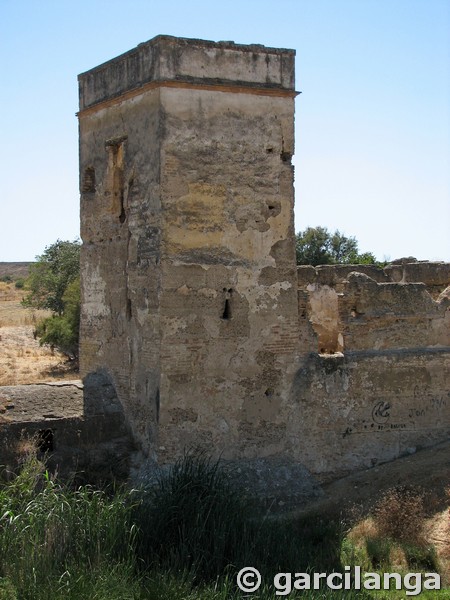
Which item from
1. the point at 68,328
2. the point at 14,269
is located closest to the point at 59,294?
the point at 68,328

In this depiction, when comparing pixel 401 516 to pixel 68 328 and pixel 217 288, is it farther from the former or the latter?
pixel 68 328

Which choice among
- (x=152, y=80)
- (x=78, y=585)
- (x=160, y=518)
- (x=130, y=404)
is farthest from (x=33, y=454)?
(x=152, y=80)

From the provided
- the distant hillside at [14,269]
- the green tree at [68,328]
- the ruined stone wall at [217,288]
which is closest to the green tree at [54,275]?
the green tree at [68,328]

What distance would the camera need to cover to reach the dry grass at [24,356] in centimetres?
2162

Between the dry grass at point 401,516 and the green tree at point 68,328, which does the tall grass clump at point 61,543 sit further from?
the green tree at point 68,328

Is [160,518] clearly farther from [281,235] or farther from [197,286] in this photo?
[281,235]

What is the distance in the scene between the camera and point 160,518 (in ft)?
27.1

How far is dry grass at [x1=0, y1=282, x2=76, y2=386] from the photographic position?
2162cm

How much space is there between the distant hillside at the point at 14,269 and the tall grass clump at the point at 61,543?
179ft

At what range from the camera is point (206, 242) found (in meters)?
10.0

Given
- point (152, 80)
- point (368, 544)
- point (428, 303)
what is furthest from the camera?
point (428, 303)

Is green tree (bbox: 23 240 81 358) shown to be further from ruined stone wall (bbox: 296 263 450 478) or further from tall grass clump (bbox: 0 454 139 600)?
tall grass clump (bbox: 0 454 139 600)

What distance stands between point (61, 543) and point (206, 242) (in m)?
3.91

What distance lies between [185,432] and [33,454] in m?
1.75
